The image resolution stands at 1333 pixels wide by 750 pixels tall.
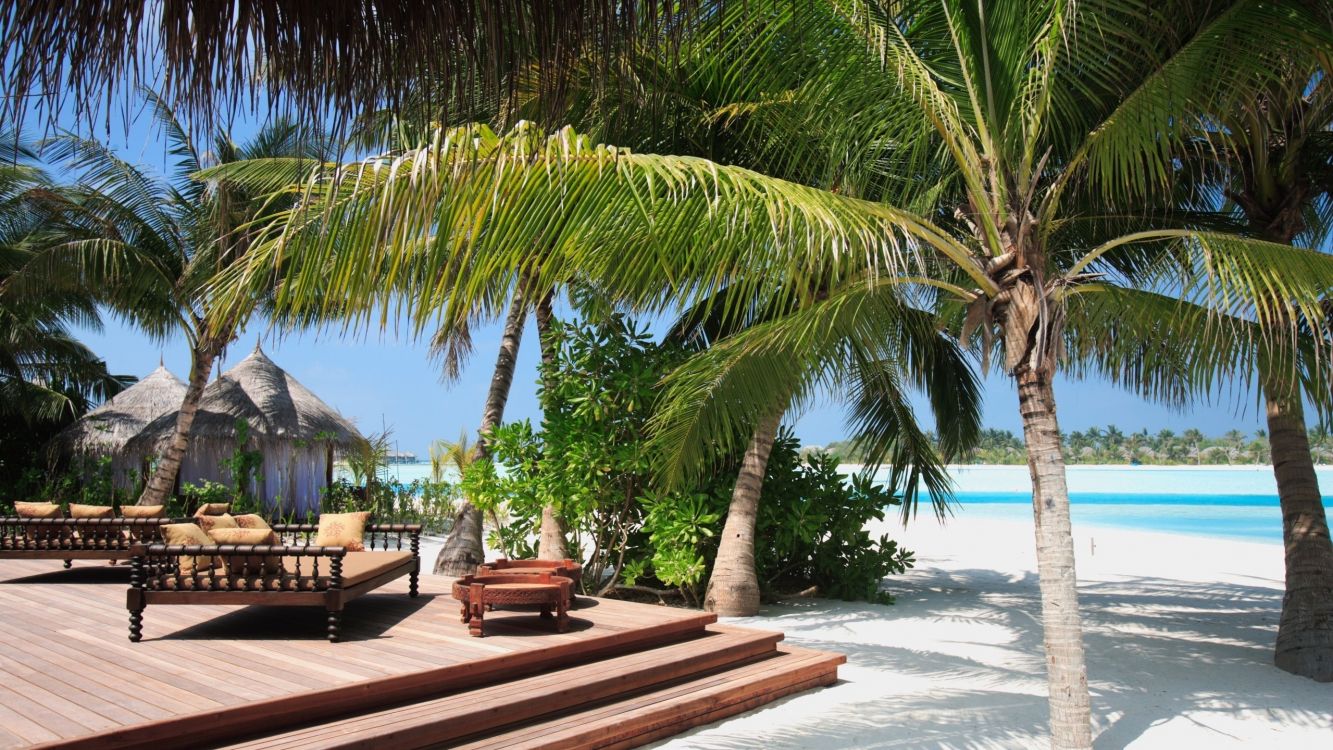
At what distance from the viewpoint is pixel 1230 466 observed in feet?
224

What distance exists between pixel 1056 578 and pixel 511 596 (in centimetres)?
331

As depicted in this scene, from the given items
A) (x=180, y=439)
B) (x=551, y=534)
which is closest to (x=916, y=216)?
(x=551, y=534)

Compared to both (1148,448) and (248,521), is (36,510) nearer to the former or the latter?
(248,521)

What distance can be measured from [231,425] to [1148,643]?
616 inches

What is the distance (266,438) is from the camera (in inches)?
677

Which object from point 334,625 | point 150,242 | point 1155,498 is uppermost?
point 150,242

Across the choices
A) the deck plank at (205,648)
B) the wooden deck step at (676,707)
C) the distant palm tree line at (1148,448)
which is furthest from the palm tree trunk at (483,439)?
the distant palm tree line at (1148,448)

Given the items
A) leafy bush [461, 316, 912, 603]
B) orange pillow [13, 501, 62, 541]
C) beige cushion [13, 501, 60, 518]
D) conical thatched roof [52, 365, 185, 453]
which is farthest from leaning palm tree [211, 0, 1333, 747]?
conical thatched roof [52, 365, 185, 453]

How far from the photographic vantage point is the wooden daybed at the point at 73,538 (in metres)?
7.80

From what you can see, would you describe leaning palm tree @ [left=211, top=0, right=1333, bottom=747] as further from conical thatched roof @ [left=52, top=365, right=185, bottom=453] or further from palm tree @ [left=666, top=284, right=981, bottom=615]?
conical thatched roof @ [left=52, top=365, right=185, bottom=453]

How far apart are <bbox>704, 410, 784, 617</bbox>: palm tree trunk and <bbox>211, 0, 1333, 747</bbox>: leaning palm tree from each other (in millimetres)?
3182

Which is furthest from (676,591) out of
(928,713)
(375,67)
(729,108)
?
(375,67)

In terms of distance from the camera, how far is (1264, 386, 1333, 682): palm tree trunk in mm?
6613

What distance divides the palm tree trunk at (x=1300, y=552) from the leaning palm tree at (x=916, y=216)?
164 cm
